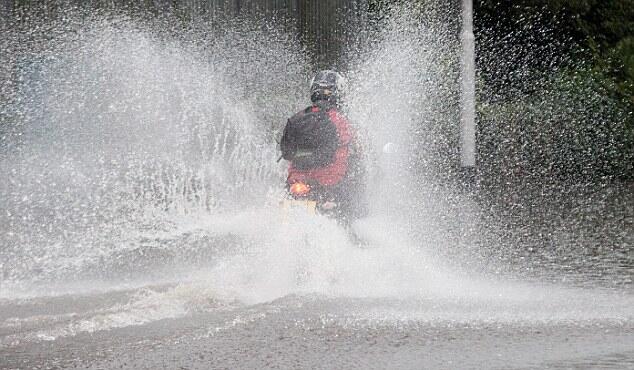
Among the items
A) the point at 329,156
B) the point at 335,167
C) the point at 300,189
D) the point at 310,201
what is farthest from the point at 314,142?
the point at 310,201

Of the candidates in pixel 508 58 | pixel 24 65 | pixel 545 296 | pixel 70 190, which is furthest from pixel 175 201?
pixel 508 58

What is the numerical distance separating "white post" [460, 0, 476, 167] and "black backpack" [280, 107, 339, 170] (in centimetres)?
1055

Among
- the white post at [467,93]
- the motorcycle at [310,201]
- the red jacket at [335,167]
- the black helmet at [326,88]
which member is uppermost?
the white post at [467,93]

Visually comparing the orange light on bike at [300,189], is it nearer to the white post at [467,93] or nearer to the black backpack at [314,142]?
the black backpack at [314,142]

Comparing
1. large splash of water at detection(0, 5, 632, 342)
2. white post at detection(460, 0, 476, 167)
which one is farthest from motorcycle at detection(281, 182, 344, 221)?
white post at detection(460, 0, 476, 167)

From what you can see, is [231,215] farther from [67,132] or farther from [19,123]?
[19,123]

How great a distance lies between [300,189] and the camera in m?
9.04

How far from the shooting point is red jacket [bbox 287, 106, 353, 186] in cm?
916

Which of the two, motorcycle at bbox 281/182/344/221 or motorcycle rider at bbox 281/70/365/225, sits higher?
motorcycle rider at bbox 281/70/365/225

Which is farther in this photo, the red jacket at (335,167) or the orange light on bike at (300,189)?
the red jacket at (335,167)

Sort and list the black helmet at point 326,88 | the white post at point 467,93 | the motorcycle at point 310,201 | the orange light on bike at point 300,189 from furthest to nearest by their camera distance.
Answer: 1. the white post at point 467,93
2. the black helmet at point 326,88
3. the orange light on bike at point 300,189
4. the motorcycle at point 310,201

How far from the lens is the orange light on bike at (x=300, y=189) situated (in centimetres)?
902

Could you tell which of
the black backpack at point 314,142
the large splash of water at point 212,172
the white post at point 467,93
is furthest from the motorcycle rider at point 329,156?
the white post at point 467,93

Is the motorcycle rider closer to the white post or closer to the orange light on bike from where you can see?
the orange light on bike
